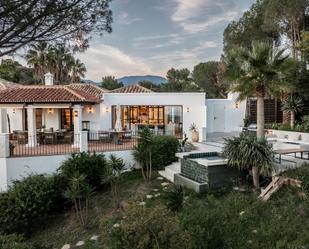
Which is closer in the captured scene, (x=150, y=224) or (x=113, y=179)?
(x=150, y=224)

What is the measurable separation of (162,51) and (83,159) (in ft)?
57.3

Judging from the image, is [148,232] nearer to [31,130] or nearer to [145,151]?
[145,151]

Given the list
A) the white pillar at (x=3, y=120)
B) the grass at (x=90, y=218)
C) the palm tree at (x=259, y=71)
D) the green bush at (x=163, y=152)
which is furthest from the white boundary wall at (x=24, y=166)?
the palm tree at (x=259, y=71)

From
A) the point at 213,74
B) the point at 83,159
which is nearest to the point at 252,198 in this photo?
the point at 83,159

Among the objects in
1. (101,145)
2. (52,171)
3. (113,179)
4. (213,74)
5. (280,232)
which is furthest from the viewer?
(213,74)

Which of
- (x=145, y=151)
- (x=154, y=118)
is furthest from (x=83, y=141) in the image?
(x=154, y=118)

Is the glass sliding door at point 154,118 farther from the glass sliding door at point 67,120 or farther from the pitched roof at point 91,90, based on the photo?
the glass sliding door at point 67,120

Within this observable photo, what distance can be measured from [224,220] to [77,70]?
40396mm

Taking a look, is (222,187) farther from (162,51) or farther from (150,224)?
(162,51)

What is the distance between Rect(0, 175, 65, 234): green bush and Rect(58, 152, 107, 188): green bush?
92cm

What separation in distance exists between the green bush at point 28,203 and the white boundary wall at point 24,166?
275cm

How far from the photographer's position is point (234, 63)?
38.7 feet

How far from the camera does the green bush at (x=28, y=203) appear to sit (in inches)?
469

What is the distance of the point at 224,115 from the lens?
1060 inches
